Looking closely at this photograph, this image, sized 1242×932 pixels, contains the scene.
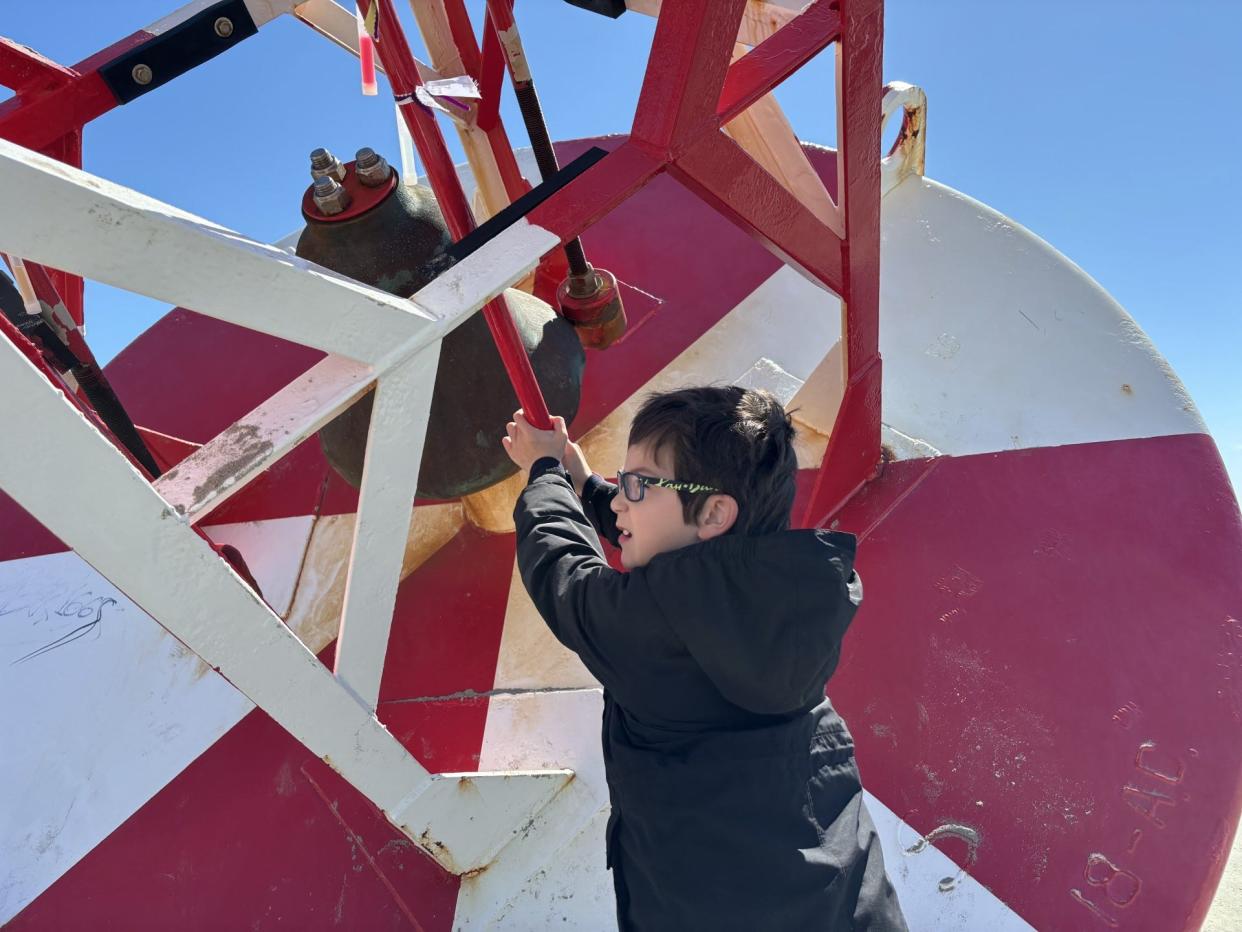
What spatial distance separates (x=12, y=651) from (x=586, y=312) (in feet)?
4.92

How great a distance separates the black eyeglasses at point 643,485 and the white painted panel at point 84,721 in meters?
1.11

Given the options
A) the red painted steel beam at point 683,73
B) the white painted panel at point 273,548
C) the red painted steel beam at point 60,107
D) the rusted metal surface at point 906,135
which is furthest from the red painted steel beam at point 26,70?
the rusted metal surface at point 906,135

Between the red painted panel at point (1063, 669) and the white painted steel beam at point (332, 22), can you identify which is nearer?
the red painted panel at point (1063, 669)

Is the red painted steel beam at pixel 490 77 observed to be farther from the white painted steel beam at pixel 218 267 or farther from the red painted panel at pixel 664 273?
the red painted panel at pixel 664 273

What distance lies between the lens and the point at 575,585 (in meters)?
1.11

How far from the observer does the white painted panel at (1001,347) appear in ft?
6.74

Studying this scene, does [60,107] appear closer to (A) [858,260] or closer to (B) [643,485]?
(B) [643,485]

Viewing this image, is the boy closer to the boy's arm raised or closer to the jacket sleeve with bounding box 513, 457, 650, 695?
the jacket sleeve with bounding box 513, 457, 650, 695

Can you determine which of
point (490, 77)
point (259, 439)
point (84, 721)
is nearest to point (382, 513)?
point (259, 439)

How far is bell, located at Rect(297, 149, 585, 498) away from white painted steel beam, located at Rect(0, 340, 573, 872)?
473 millimetres

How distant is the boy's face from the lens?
1.10 meters

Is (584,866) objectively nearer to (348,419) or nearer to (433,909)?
(433,909)

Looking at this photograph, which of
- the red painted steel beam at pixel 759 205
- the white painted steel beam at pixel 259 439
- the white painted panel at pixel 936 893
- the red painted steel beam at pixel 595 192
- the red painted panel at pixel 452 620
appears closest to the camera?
the white painted steel beam at pixel 259 439

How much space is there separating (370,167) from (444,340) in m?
0.31
